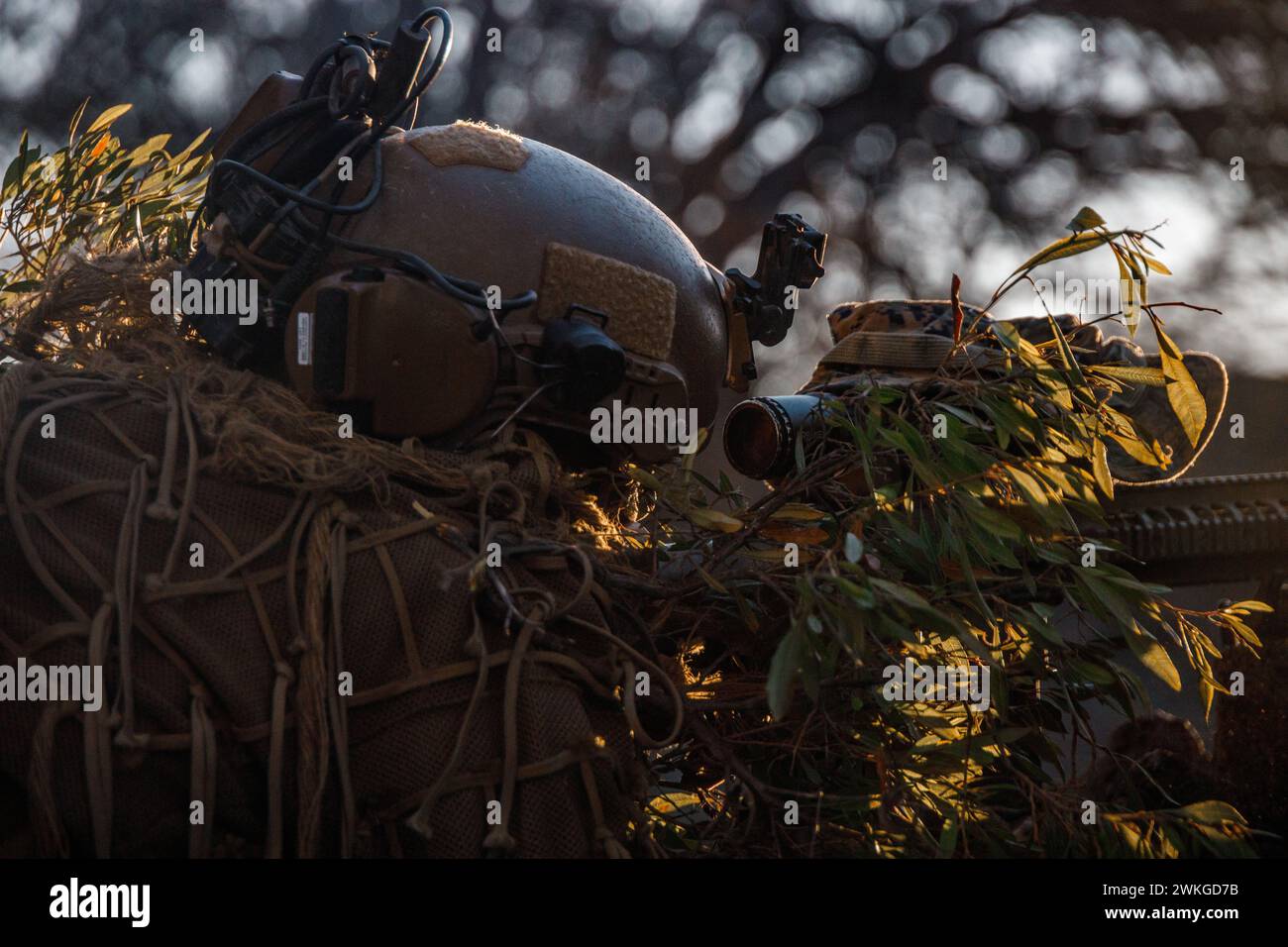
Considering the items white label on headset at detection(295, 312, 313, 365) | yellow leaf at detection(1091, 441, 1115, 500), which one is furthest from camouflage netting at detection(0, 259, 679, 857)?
yellow leaf at detection(1091, 441, 1115, 500)

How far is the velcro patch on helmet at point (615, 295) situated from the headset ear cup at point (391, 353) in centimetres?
11

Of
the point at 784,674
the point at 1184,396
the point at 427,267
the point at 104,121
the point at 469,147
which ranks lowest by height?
the point at 784,674

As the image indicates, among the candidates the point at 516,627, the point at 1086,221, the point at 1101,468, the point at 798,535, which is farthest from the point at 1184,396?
the point at 516,627

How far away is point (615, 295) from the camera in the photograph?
1.34 metres

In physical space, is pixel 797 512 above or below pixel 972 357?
below

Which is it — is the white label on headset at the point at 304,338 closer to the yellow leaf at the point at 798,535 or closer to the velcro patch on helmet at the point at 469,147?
the velcro patch on helmet at the point at 469,147

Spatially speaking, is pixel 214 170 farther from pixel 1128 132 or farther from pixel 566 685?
pixel 1128 132

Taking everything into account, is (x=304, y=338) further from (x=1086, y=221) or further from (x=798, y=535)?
(x=1086, y=221)

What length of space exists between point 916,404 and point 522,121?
5363 mm

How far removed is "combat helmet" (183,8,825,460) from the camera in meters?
1.22

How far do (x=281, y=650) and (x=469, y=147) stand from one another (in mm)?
644

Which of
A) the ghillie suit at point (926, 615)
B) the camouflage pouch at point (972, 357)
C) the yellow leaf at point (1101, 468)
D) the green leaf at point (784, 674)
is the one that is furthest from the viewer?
the camouflage pouch at point (972, 357)

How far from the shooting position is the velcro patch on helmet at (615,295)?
1.31m

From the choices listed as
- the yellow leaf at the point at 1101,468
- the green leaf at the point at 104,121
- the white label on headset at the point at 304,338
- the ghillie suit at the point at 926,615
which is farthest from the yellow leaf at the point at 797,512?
the green leaf at the point at 104,121
